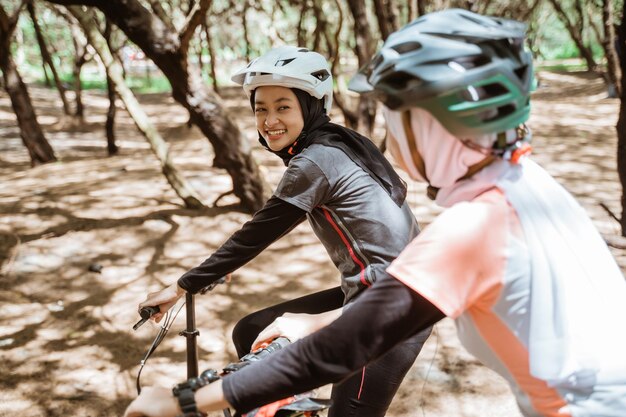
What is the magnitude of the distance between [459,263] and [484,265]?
0.05m

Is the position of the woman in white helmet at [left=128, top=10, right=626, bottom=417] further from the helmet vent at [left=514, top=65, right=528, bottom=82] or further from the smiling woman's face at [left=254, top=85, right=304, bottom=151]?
the smiling woman's face at [left=254, top=85, right=304, bottom=151]

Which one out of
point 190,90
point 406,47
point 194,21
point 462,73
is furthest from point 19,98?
point 462,73

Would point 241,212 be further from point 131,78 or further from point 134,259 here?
point 131,78

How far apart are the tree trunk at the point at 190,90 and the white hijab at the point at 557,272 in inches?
197

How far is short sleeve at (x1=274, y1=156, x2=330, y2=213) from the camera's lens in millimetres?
2082

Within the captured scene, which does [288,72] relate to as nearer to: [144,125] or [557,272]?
[557,272]

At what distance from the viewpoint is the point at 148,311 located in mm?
2211

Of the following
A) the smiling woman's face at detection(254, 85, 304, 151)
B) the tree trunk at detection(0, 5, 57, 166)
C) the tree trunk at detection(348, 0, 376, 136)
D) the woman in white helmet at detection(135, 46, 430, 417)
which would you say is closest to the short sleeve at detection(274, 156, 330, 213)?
the woman in white helmet at detection(135, 46, 430, 417)

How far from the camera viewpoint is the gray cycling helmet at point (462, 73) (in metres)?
1.23

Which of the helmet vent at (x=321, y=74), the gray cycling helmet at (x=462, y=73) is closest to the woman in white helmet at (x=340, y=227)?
the helmet vent at (x=321, y=74)

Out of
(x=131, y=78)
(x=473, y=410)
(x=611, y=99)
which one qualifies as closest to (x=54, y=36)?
(x=131, y=78)

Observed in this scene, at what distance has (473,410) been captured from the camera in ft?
11.4

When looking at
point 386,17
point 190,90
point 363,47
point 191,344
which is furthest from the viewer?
point 363,47

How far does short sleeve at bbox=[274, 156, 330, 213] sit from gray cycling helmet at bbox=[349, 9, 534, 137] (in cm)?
78
